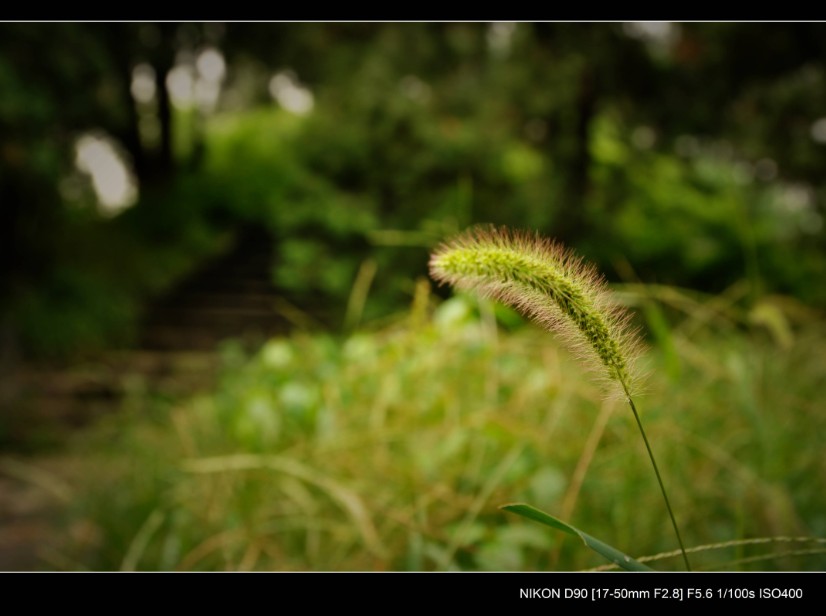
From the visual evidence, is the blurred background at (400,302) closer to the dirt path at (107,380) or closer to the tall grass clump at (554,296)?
the dirt path at (107,380)

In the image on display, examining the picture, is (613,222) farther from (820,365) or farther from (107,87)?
(107,87)

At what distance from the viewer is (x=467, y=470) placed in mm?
1932

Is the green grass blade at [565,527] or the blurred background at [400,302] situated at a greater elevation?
the blurred background at [400,302]

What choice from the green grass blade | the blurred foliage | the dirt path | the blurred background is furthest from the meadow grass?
the blurred foliage

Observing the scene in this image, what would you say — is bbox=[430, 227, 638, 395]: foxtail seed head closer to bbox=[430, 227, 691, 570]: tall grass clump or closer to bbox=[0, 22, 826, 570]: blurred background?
bbox=[430, 227, 691, 570]: tall grass clump

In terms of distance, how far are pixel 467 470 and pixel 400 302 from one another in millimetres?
4248

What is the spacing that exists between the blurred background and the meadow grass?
1cm

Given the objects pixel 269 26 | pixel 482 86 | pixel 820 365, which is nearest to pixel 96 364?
pixel 269 26

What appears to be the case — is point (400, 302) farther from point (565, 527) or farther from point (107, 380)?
point (565, 527)

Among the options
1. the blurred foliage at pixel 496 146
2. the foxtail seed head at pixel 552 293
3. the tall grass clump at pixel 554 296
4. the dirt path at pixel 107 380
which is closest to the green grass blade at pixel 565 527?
the tall grass clump at pixel 554 296

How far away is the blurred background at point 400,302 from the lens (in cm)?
187

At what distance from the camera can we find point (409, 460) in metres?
2.04

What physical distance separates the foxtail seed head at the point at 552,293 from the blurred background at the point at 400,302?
75 cm
